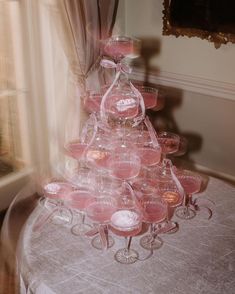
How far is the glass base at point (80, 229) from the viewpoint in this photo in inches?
59.1

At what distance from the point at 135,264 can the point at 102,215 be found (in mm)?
184

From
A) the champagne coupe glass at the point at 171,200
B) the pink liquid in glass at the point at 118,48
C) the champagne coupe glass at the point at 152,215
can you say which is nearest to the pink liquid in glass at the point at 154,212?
the champagne coupe glass at the point at 152,215

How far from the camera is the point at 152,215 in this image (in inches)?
55.4

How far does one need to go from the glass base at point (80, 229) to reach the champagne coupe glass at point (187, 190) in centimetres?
35

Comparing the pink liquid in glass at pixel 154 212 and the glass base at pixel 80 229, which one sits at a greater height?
the pink liquid in glass at pixel 154 212

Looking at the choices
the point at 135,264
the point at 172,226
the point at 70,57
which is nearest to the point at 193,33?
the point at 70,57

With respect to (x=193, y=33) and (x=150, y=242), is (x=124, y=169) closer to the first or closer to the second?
(x=150, y=242)

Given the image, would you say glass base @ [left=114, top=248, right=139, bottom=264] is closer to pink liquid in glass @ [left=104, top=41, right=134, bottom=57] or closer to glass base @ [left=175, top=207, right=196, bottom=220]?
glass base @ [left=175, top=207, right=196, bottom=220]

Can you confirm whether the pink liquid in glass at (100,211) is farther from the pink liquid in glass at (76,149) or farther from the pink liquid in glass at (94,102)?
the pink liquid in glass at (94,102)

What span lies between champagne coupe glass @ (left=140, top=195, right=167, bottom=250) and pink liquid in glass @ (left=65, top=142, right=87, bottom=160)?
352mm

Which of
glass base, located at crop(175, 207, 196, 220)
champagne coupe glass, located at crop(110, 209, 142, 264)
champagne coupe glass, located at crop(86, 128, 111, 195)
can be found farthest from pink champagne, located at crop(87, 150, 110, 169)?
glass base, located at crop(175, 207, 196, 220)

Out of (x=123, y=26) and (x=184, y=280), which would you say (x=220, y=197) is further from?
(x=123, y=26)

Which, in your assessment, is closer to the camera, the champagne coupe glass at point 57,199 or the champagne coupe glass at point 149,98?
the champagne coupe glass at point 57,199

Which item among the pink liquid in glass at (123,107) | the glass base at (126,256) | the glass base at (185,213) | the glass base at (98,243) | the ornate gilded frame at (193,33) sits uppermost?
the ornate gilded frame at (193,33)
